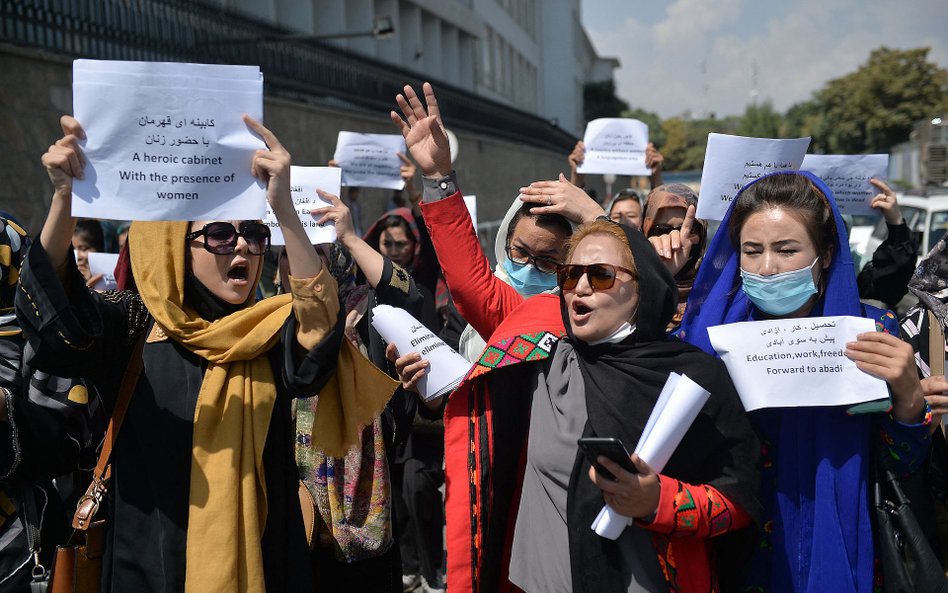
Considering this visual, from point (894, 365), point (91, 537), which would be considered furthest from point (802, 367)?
point (91, 537)

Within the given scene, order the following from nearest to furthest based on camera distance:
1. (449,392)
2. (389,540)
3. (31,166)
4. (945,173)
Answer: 1. (449,392)
2. (389,540)
3. (31,166)
4. (945,173)

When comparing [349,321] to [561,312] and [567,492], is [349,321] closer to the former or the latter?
[561,312]

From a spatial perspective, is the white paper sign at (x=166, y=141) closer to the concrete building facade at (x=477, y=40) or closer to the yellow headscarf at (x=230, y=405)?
the yellow headscarf at (x=230, y=405)

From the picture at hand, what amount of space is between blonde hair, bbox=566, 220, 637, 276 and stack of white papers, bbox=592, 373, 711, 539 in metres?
0.41

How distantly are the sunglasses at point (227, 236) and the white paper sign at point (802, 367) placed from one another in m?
1.43

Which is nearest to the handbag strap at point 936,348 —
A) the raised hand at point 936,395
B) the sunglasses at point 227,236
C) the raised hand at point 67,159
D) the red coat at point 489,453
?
the raised hand at point 936,395

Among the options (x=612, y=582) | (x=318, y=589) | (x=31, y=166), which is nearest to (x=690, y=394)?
(x=612, y=582)

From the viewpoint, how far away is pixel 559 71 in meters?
53.7

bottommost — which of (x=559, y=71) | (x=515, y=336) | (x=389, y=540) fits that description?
(x=389, y=540)

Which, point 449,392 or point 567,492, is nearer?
point 567,492

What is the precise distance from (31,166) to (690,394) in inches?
289

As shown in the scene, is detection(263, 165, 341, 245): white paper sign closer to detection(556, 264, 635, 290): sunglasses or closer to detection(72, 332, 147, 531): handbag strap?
detection(72, 332, 147, 531): handbag strap

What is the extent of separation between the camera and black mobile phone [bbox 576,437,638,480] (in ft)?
6.55

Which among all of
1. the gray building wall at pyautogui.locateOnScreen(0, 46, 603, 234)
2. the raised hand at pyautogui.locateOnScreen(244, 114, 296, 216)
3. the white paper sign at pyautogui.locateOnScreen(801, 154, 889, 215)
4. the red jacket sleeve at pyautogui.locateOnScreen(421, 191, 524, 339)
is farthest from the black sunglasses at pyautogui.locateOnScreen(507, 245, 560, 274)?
the gray building wall at pyautogui.locateOnScreen(0, 46, 603, 234)
